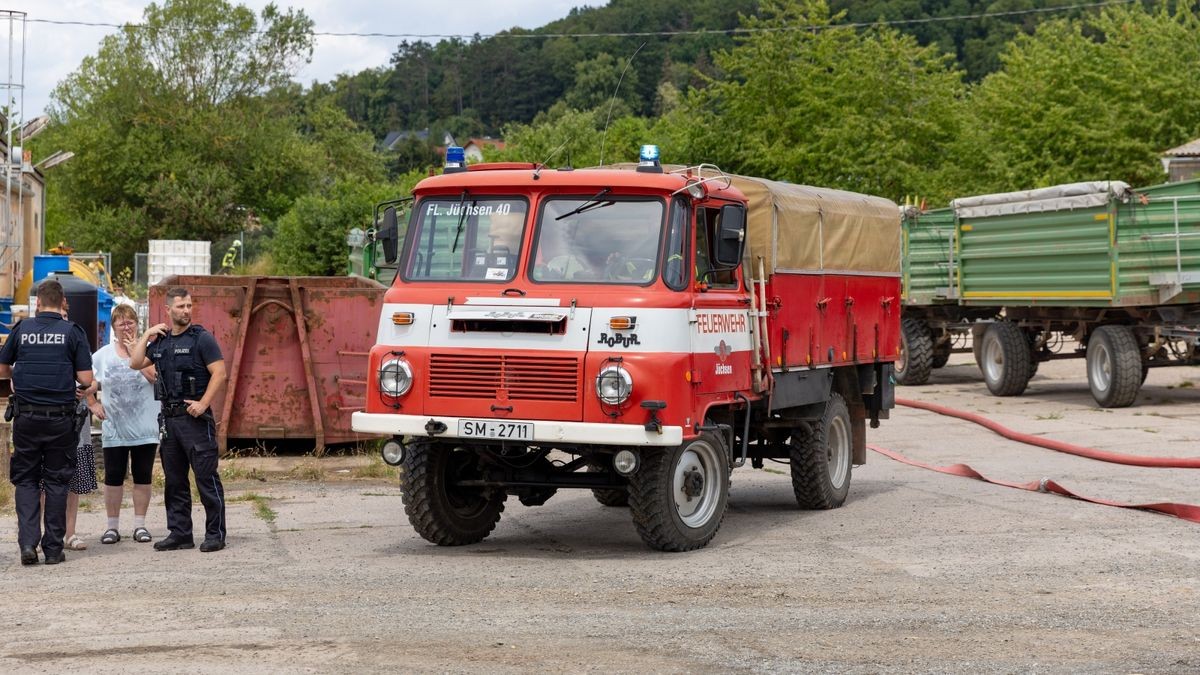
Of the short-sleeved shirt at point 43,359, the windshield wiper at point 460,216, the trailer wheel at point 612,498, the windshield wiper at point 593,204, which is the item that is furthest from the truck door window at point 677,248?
the short-sleeved shirt at point 43,359

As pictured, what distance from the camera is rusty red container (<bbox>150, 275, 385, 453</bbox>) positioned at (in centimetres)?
1571

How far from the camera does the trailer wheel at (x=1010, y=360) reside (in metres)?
23.2

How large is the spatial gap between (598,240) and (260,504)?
4501 millimetres

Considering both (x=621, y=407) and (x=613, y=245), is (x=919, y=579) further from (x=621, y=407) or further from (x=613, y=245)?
(x=613, y=245)

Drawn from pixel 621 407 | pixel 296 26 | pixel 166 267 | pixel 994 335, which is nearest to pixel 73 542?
pixel 621 407

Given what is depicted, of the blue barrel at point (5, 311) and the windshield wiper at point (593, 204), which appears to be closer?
the windshield wiper at point (593, 204)

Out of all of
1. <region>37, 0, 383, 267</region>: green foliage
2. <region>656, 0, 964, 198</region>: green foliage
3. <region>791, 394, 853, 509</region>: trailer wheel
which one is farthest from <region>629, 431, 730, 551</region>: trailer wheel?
<region>37, 0, 383, 267</region>: green foliage

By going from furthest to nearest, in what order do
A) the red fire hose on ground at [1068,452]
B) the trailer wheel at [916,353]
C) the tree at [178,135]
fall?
the tree at [178,135], the trailer wheel at [916,353], the red fire hose on ground at [1068,452]

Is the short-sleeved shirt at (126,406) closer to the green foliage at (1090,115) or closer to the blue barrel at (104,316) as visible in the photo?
the blue barrel at (104,316)

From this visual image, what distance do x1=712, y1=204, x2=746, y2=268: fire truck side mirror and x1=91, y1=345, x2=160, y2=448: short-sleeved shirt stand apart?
154 inches

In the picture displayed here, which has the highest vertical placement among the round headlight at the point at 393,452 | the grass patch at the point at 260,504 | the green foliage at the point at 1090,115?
the green foliage at the point at 1090,115

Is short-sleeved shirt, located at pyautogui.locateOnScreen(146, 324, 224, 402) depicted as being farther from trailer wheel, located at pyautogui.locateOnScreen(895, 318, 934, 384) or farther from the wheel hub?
trailer wheel, located at pyautogui.locateOnScreen(895, 318, 934, 384)

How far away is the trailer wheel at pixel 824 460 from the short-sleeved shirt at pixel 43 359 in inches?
214

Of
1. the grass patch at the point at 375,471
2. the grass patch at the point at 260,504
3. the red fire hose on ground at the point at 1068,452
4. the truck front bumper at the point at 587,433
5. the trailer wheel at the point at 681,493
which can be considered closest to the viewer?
the truck front bumper at the point at 587,433
